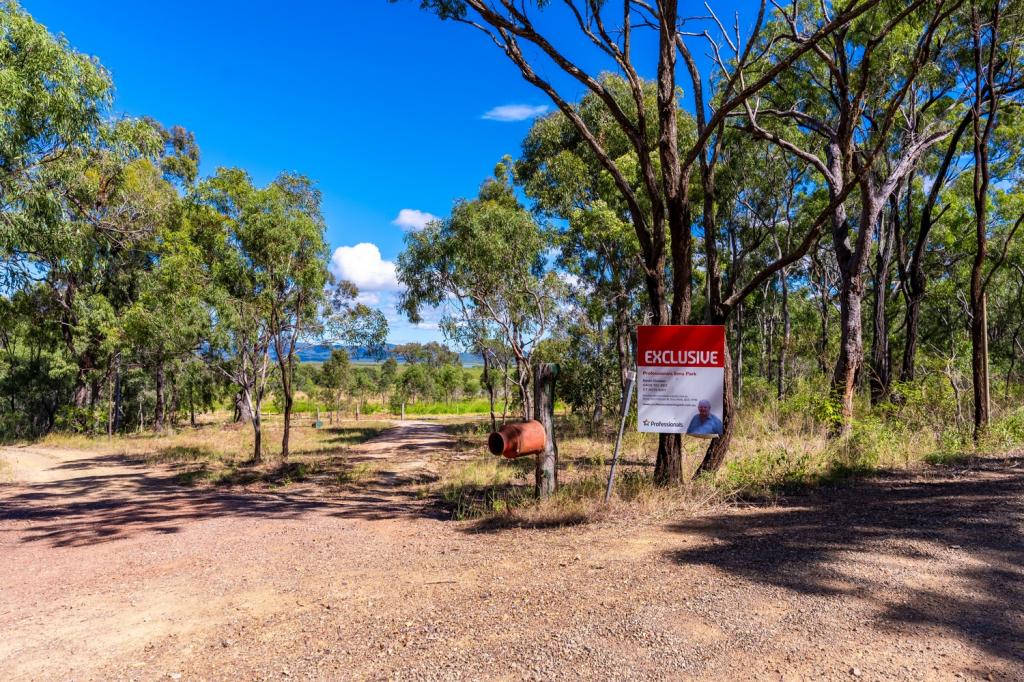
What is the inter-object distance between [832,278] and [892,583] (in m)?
28.9

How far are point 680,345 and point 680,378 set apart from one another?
0.34m

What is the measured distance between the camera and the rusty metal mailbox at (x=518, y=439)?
239 inches

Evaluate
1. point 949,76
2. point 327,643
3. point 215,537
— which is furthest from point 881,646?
point 949,76

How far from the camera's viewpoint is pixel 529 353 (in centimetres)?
1681

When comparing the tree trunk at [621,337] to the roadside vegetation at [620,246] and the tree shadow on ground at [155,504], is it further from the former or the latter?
the tree shadow on ground at [155,504]

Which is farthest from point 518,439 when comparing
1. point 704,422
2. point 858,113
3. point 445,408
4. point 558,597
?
point 445,408

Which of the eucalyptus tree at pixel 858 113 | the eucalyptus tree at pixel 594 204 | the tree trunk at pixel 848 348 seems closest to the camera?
the eucalyptus tree at pixel 858 113

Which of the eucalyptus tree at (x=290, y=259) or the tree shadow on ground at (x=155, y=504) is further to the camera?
the eucalyptus tree at (x=290, y=259)

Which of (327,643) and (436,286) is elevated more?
(436,286)

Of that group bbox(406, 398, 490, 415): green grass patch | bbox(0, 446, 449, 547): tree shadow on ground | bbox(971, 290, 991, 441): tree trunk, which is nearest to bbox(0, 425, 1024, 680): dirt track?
bbox(0, 446, 449, 547): tree shadow on ground

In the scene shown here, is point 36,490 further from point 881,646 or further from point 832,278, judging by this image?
point 832,278

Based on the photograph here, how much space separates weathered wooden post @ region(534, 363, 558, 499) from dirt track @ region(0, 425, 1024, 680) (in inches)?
36.9

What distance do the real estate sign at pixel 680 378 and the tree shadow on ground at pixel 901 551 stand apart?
1.02m

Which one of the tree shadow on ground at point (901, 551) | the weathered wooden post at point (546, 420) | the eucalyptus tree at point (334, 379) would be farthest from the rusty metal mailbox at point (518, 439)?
the eucalyptus tree at point (334, 379)
